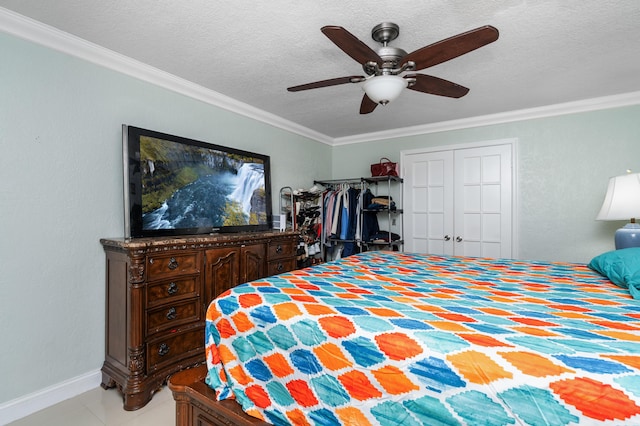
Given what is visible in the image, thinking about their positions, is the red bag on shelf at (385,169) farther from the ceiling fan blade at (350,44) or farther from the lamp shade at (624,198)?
the ceiling fan blade at (350,44)

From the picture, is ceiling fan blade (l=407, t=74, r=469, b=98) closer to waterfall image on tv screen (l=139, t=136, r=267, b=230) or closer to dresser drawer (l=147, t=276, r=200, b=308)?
waterfall image on tv screen (l=139, t=136, r=267, b=230)

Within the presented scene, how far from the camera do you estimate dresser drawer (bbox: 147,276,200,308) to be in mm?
2010

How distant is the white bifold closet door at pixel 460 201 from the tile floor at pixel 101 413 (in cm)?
332

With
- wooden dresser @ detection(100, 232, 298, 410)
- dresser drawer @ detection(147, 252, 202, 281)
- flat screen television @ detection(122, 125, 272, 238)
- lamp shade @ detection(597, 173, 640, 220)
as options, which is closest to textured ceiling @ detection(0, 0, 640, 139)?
flat screen television @ detection(122, 125, 272, 238)

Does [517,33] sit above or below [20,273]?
above

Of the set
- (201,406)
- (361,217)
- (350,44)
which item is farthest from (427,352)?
(361,217)

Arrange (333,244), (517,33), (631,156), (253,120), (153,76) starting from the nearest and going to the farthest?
(517,33) < (153,76) < (631,156) < (253,120) < (333,244)

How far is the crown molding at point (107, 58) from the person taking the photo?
5.95 ft

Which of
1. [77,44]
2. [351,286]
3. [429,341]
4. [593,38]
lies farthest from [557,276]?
[77,44]

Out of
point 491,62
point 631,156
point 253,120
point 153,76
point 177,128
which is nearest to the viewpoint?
point 491,62

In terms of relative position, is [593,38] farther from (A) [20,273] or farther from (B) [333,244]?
(A) [20,273]

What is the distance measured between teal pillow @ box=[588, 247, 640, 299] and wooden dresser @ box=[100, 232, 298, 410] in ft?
8.00

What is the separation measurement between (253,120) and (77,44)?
166cm

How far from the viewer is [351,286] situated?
156cm
